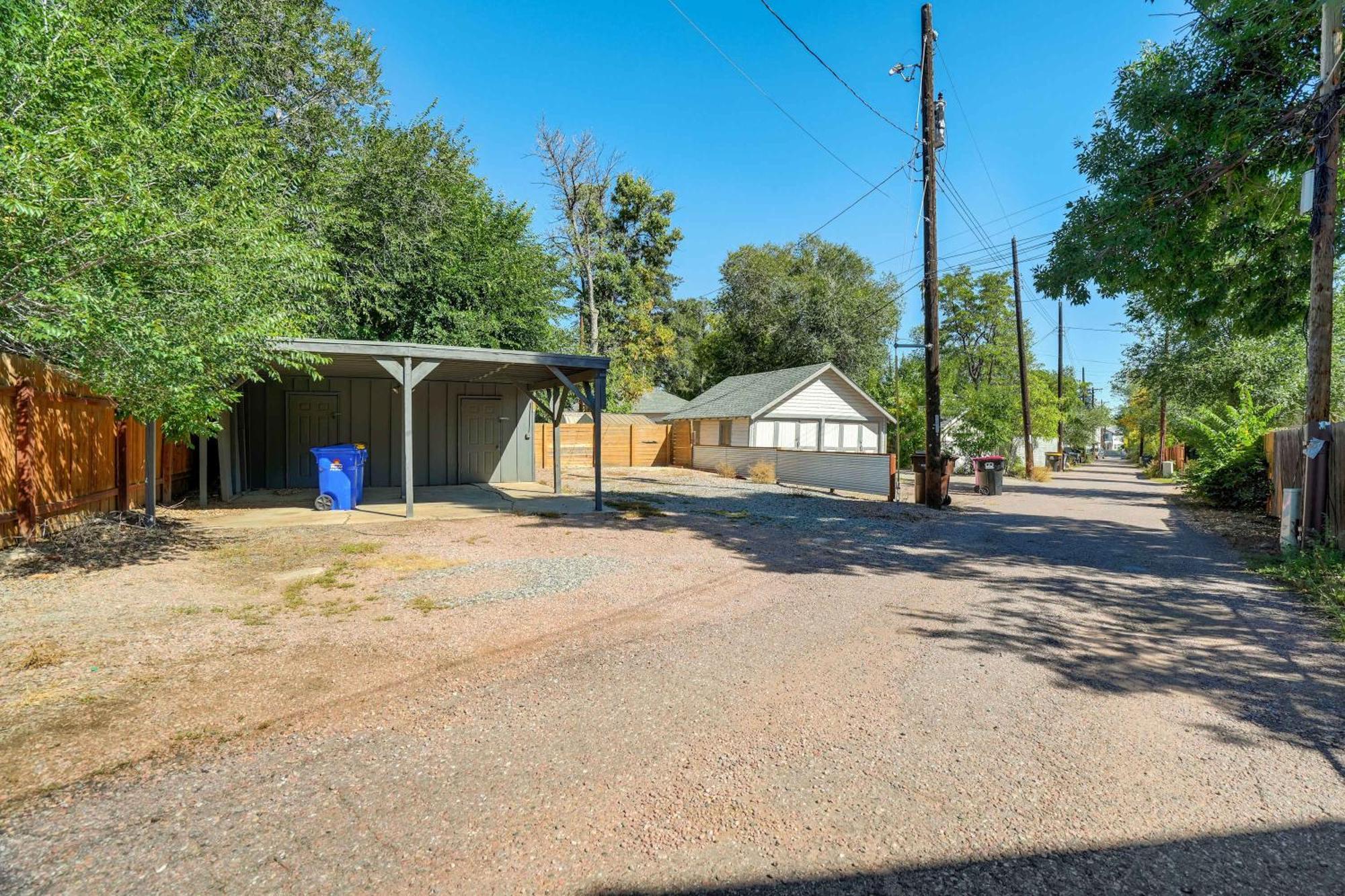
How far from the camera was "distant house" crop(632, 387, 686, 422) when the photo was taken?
1394 inches

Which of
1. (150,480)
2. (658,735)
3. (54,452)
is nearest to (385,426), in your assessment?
(150,480)

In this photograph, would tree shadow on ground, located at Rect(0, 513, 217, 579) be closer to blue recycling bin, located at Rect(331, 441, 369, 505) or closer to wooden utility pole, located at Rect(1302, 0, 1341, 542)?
blue recycling bin, located at Rect(331, 441, 369, 505)

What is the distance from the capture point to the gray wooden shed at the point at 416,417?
11.7m

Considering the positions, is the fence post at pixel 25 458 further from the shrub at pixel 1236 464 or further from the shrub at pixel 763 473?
the shrub at pixel 1236 464

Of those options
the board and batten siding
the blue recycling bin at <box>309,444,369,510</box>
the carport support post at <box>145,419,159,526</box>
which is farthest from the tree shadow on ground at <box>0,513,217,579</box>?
the board and batten siding

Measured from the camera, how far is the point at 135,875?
2148 mm

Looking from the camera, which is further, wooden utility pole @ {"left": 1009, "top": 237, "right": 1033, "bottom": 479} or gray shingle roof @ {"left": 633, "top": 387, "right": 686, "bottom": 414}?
gray shingle roof @ {"left": 633, "top": 387, "right": 686, "bottom": 414}

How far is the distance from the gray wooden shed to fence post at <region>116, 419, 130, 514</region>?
8.68 feet

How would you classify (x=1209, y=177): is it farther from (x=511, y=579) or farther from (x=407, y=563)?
(x=407, y=563)

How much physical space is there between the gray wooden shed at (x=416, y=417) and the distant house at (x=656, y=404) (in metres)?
18.6

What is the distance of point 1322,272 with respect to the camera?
27.3 ft

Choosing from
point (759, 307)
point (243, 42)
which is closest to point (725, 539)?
point (243, 42)

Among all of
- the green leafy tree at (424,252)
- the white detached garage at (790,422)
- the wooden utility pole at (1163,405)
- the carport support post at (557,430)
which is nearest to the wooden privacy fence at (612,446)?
the white detached garage at (790,422)

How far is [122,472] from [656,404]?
93.0 ft
